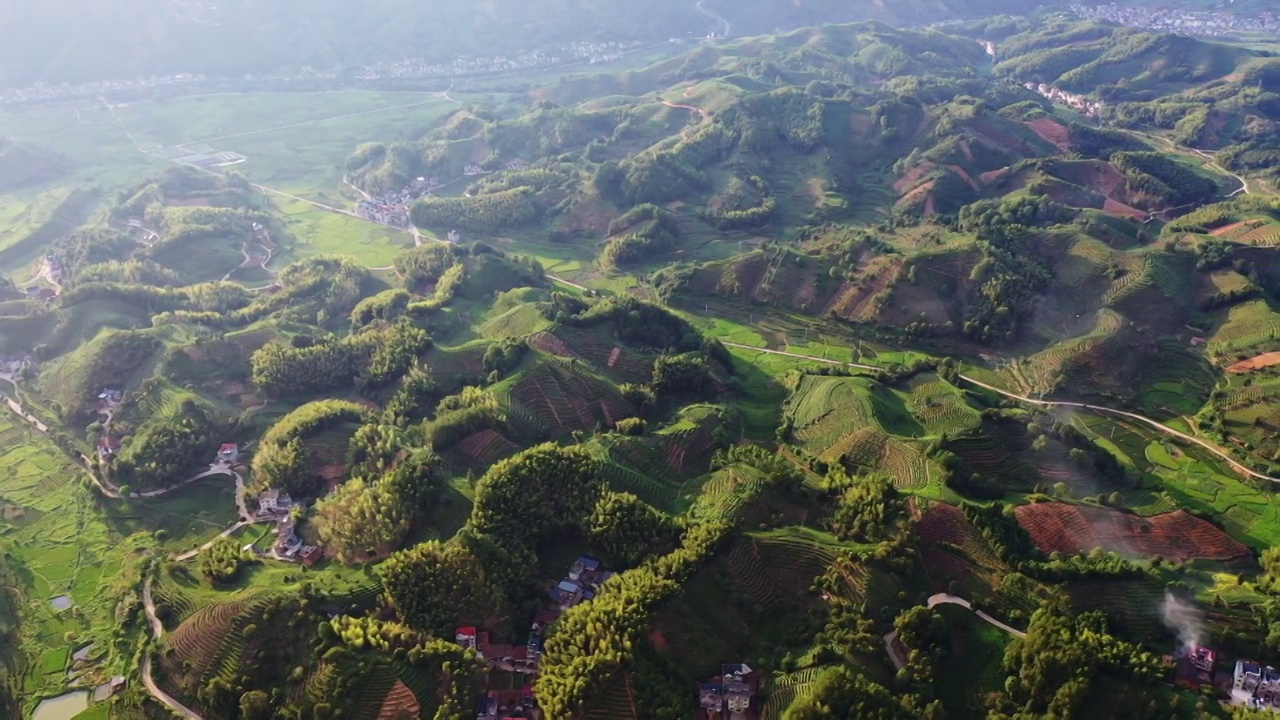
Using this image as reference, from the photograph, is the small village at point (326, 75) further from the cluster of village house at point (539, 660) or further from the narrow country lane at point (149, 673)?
the cluster of village house at point (539, 660)

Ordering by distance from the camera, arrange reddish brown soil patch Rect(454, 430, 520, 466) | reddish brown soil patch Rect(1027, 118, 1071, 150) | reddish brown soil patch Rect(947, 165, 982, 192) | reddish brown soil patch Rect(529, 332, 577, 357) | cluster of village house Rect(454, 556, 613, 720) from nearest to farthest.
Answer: cluster of village house Rect(454, 556, 613, 720) < reddish brown soil patch Rect(454, 430, 520, 466) < reddish brown soil patch Rect(529, 332, 577, 357) < reddish brown soil patch Rect(947, 165, 982, 192) < reddish brown soil patch Rect(1027, 118, 1071, 150)

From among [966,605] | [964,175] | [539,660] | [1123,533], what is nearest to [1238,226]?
[964,175]

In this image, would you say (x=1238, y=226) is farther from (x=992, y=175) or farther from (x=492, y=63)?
(x=492, y=63)

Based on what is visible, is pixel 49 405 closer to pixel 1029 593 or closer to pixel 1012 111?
pixel 1029 593

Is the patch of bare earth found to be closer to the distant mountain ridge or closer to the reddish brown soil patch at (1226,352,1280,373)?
the reddish brown soil patch at (1226,352,1280,373)

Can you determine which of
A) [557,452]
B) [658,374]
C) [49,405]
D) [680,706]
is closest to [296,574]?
[557,452]

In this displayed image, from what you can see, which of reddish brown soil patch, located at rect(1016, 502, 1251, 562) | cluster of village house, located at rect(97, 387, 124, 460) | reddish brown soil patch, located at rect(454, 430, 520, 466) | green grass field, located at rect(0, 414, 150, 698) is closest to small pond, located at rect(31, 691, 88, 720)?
green grass field, located at rect(0, 414, 150, 698)
